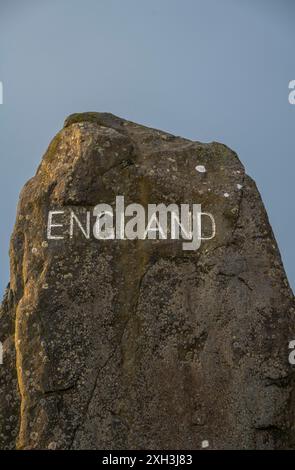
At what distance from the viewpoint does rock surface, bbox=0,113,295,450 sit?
1052 centimetres

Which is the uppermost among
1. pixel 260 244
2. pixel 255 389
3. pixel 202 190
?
pixel 202 190

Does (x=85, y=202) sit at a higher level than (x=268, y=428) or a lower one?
higher

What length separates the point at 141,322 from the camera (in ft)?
35.7

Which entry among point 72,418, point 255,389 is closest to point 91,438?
point 72,418

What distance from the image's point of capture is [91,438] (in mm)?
10375

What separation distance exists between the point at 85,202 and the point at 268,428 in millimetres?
3364

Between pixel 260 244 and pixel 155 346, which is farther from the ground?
pixel 260 244

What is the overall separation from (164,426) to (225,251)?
217 centimetres

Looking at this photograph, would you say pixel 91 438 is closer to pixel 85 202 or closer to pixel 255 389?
pixel 255 389

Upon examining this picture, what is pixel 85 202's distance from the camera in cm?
1126

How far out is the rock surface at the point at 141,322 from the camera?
34.5 feet
